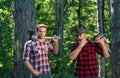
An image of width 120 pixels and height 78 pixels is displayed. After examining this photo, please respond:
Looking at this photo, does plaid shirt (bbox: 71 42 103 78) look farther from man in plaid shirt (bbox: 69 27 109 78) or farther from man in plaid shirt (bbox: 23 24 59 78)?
man in plaid shirt (bbox: 23 24 59 78)

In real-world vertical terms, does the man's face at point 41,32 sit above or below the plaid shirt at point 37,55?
above

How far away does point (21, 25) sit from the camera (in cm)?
884

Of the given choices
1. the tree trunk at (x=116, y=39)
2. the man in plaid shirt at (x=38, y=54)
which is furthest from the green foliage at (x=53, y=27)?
the tree trunk at (x=116, y=39)

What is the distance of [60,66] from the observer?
2477 cm

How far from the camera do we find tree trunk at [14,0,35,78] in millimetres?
8805

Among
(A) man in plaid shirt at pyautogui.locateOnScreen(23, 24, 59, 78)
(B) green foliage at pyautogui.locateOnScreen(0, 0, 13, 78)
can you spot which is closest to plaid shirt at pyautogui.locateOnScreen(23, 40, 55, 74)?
(A) man in plaid shirt at pyautogui.locateOnScreen(23, 24, 59, 78)

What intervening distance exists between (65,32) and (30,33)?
26.2 meters

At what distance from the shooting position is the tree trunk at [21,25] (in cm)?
880

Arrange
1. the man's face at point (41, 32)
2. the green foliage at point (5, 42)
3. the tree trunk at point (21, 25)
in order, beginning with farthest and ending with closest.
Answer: the green foliage at point (5, 42) < the tree trunk at point (21, 25) < the man's face at point (41, 32)

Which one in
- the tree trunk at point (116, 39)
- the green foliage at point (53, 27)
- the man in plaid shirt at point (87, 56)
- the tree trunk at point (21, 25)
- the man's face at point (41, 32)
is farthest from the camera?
the green foliage at point (53, 27)

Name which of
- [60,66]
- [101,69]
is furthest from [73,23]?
[101,69]

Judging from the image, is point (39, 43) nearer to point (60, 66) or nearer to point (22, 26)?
point (22, 26)

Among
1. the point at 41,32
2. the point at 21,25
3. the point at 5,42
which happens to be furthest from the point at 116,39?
the point at 5,42

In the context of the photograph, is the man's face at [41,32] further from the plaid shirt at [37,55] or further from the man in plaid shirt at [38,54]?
the plaid shirt at [37,55]
